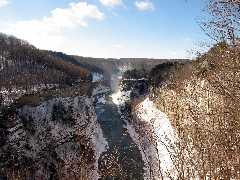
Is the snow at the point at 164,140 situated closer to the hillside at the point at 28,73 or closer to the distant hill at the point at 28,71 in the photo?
the hillside at the point at 28,73

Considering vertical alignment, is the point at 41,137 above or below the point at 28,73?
below

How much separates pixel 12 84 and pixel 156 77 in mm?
34873

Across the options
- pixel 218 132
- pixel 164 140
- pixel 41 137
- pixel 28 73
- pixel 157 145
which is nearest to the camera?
pixel 218 132

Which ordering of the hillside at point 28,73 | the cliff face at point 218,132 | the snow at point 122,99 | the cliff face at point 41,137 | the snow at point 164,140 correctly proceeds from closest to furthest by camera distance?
1. the cliff face at point 218,132
2. the snow at point 164,140
3. the cliff face at point 41,137
4. the hillside at point 28,73
5. the snow at point 122,99

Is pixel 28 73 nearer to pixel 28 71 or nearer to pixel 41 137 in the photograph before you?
pixel 28 71

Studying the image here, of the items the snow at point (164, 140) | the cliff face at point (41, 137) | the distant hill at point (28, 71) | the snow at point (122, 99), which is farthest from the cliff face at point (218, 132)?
the snow at point (122, 99)

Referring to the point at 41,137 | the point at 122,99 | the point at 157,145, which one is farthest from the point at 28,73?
the point at 157,145

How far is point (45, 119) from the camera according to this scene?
171 ft

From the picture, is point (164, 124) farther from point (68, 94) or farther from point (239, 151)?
point (239, 151)

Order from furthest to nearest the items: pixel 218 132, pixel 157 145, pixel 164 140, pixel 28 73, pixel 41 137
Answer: pixel 28 73
pixel 41 137
pixel 164 140
pixel 157 145
pixel 218 132

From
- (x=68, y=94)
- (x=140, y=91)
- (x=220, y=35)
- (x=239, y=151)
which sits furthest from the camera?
(x=140, y=91)

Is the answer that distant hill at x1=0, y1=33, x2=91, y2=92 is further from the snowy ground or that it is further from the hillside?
Result: the snowy ground

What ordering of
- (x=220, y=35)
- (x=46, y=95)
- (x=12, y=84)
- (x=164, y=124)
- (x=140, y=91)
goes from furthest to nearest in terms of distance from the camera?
1. (x=140, y=91)
2. (x=12, y=84)
3. (x=46, y=95)
4. (x=164, y=124)
5. (x=220, y=35)

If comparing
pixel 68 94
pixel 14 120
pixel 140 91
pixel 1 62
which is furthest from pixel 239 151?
pixel 1 62
